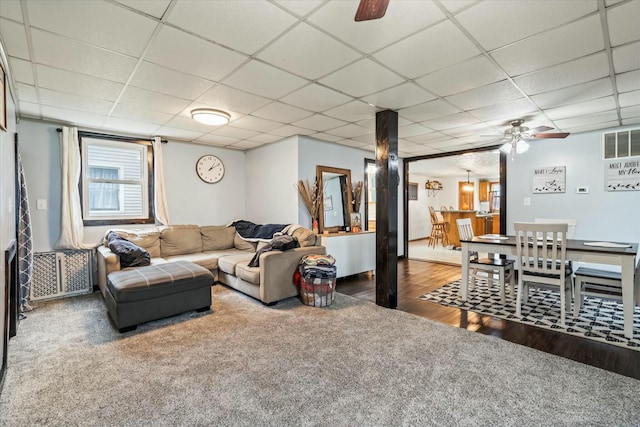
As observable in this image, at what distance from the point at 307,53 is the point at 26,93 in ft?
9.64

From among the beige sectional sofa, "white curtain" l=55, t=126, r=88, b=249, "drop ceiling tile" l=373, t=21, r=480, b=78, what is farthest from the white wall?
"white curtain" l=55, t=126, r=88, b=249

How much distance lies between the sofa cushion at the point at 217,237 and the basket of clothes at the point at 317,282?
1972 mm

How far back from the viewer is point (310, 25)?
190 cm

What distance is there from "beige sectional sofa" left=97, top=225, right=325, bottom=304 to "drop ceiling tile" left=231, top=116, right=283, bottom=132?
1503 mm

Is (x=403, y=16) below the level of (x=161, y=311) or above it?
above

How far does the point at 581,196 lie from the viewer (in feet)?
15.0

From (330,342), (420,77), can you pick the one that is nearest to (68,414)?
(330,342)

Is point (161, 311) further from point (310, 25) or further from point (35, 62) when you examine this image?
point (310, 25)

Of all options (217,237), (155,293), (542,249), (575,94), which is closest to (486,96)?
(575,94)

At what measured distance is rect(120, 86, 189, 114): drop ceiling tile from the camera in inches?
118

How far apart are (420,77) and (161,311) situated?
334cm

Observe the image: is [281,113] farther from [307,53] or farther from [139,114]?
[139,114]

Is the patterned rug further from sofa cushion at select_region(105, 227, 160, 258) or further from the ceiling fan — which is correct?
sofa cushion at select_region(105, 227, 160, 258)

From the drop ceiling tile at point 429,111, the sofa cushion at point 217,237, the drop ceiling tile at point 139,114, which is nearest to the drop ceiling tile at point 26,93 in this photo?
the drop ceiling tile at point 139,114
